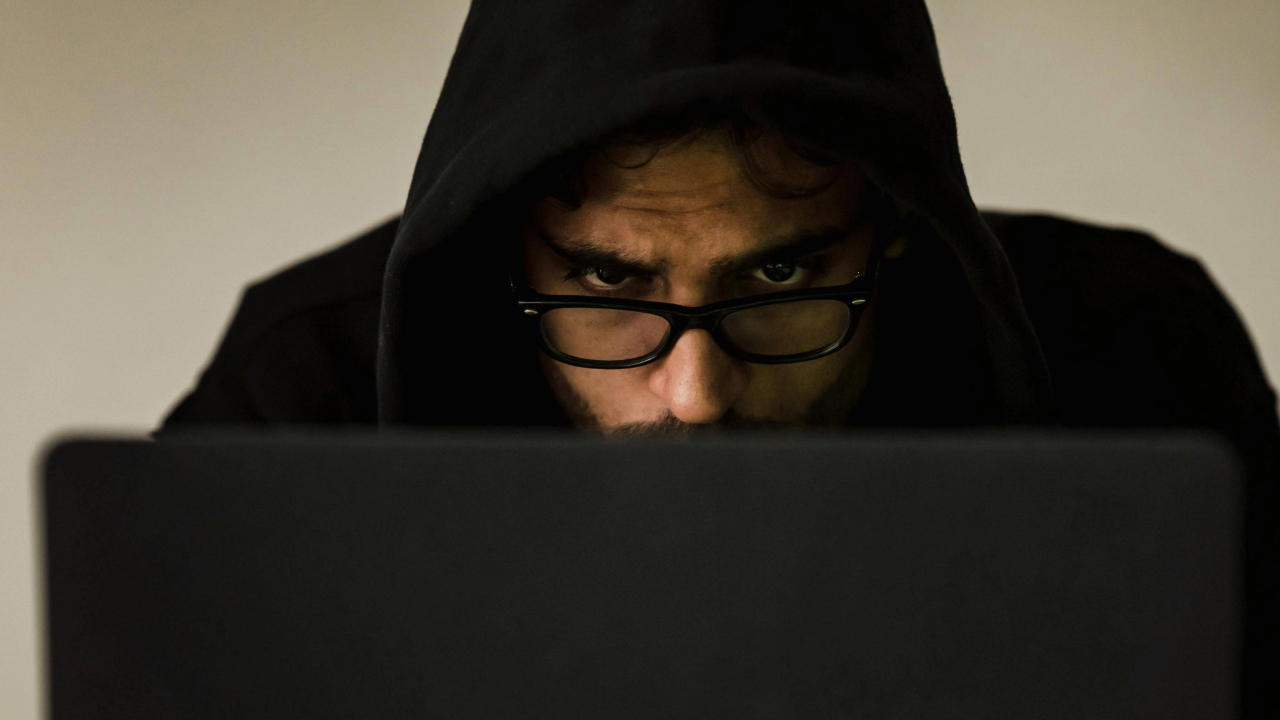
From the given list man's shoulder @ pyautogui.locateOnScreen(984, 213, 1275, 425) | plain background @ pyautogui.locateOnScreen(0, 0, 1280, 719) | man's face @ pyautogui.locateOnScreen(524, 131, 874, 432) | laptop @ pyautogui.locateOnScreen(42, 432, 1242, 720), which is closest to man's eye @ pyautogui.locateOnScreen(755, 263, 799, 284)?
man's face @ pyautogui.locateOnScreen(524, 131, 874, 432)

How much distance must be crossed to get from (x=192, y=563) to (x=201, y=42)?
170 cm

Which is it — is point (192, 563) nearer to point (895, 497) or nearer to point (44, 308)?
point (895, 497)

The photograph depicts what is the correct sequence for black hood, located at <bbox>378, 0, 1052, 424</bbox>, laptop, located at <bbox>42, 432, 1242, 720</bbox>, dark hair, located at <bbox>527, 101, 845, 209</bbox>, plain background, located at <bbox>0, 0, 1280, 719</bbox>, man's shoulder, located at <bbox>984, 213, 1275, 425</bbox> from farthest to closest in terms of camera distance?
plain background, located at <bbox>0, 0, 1280, 719</bbox>
man's shoulder, located at <bbox>984, 213, 1275, 425</bbox>
dark hair, located at <bbox>527, 101, 845, 209</bbox>
black hood, located at <bbox>378, 0, 1052, 424</bbox>
laptop, located at <bbox>42, 432, 1242, 720</bbox>

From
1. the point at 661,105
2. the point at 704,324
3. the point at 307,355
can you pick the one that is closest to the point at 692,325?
the point at 704,324

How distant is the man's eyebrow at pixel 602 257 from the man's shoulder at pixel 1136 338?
1.91 ft

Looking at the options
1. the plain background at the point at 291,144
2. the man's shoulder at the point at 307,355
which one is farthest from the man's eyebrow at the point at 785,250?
the plain background at the point at 291,144

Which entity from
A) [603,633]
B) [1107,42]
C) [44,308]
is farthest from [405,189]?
[603,633]

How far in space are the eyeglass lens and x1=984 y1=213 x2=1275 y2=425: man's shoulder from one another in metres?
0.38

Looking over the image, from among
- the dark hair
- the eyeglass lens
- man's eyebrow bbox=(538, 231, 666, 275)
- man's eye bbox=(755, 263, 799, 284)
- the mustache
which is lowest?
the mustache

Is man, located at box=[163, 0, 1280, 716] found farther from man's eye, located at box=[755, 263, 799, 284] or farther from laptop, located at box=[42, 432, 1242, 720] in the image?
laptop, located at box=[42, 432, 1242, 720]

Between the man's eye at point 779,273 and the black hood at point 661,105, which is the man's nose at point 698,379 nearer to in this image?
the man's eye at point 779,273

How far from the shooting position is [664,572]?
0.29 meters

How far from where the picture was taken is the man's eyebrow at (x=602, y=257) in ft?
2.99

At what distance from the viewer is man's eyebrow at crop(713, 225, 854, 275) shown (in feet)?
2.98
